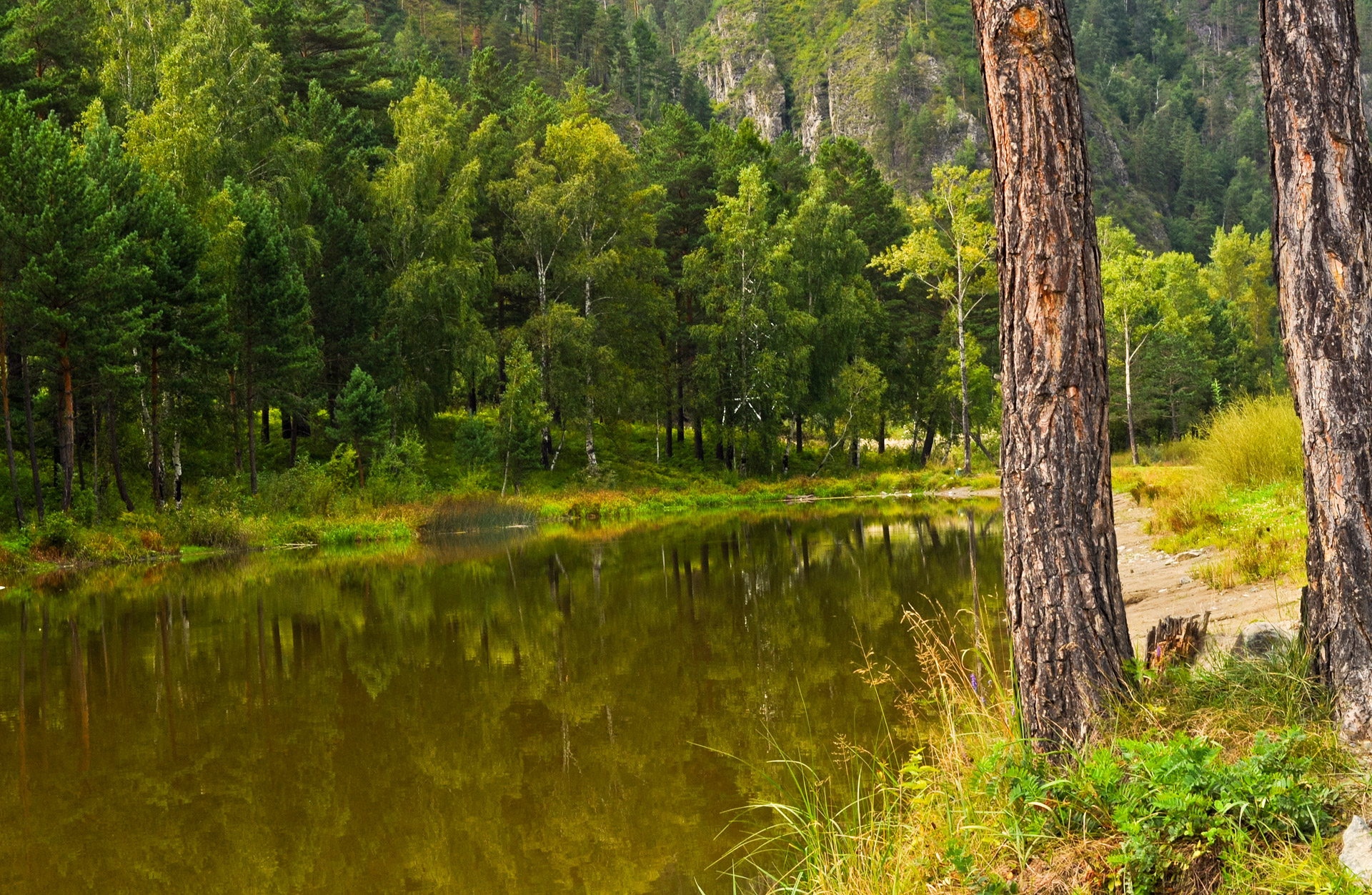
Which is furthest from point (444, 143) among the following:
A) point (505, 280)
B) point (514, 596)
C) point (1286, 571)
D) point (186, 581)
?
point (1286, 571)

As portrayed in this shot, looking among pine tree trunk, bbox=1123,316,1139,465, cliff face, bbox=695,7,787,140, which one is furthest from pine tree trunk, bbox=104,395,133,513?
cliff face, bbox=695,7,787,140

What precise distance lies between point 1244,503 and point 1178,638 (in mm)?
8962

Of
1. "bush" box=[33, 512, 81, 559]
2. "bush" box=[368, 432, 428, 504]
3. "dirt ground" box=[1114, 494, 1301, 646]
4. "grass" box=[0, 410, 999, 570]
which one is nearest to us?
"dirt ground" box=[1114, 494, 1301, 646]

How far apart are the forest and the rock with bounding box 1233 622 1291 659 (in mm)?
23079

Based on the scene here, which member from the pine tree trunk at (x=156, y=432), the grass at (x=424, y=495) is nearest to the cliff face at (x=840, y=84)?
the grass at (x=424, y=495)

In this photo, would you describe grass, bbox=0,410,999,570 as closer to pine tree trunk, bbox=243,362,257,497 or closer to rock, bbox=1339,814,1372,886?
pine tree trunk, bbox=243,362,257,497

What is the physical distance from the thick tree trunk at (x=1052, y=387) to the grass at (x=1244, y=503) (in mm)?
4458

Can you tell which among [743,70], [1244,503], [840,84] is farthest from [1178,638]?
[743,70]

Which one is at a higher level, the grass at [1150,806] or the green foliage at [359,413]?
the green foliage at [359,413]

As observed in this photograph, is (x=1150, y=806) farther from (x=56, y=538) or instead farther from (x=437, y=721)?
(x=56, y=538)

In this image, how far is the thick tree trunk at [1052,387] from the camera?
13.6ft

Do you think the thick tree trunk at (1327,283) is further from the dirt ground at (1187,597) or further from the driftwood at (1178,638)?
the dirt ground at (1187,597)

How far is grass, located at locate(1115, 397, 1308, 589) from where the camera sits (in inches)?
348

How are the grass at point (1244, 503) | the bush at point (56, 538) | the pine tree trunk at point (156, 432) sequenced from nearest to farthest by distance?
the grass at point (1244, 503), the bush at point (56, 538), the pine tree trunk at point (156, 432)
